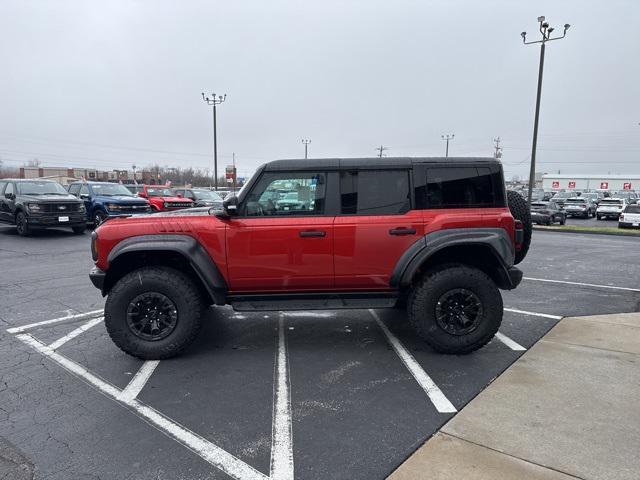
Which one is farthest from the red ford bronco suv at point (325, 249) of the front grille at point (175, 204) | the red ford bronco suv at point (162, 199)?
the front grille at point (175, 204)

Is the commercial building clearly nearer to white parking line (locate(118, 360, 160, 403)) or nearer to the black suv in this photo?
the black suv

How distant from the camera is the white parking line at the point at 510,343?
437cm

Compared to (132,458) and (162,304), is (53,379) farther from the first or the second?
(132,458)

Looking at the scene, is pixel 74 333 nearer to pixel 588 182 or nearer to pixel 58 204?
pixel 58 204

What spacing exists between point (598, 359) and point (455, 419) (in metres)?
2.02

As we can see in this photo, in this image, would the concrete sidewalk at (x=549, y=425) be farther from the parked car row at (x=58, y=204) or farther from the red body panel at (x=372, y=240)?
the parked car row at (x=58, y=204)

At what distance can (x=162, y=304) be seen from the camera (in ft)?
13.5

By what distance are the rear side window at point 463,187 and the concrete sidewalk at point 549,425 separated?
5.37ft

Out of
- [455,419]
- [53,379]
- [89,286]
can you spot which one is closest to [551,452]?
[455,419]

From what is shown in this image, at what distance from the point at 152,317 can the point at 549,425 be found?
354 centimetres

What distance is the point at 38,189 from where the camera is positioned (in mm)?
13867

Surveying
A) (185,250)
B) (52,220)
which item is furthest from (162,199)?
(185,250)

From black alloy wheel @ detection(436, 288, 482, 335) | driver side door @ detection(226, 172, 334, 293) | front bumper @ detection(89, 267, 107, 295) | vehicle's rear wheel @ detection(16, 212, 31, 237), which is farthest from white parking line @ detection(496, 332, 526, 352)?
vehicle's rear wheel @ detection(16, 212, 31, 237)

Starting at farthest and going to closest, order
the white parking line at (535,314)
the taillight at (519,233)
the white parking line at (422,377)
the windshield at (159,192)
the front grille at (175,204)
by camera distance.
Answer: the windshield at (159,192)
the front grille at (175,204)
the white parking line at (535,314)
the taillight at (519,233)
the white parking line at (422,377)
